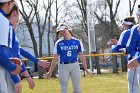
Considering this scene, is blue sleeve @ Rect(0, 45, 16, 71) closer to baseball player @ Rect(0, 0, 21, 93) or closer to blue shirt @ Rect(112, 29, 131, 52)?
baseball player @ Rect(0, 0, 21, 93)

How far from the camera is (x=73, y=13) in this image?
159ft

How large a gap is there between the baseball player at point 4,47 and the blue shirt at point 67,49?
202 inches

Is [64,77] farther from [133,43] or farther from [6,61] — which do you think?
[6,61]

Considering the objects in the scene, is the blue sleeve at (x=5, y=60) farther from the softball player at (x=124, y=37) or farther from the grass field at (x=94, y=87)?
the grass field at (x=94, y=87)

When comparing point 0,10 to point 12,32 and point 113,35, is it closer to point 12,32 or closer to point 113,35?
point 12,32

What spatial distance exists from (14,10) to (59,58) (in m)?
4.93

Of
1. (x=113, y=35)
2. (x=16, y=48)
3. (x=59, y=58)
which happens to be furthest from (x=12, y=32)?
(x=113, y=35)

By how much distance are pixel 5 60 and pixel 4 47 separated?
0.14 meters

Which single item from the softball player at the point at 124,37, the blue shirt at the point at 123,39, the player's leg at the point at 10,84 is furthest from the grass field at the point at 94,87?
the player's leg at the point at 10,84

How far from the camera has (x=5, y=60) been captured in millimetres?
4094

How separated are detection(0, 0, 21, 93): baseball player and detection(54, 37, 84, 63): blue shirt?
514 centimetres

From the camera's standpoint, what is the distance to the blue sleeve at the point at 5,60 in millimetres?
4066

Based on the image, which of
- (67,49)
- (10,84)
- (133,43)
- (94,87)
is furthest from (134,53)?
(94,87)

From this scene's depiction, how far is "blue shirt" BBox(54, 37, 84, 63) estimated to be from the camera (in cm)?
950
